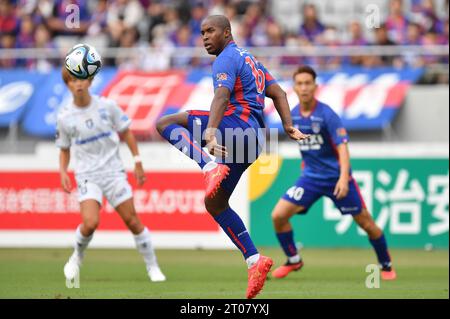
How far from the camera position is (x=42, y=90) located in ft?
66.0

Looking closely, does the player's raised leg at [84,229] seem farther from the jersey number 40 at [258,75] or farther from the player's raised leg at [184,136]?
the jersey number 40 at [258,75]

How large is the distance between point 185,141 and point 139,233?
309cm

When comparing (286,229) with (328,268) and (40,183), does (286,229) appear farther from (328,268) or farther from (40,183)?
(40,183)

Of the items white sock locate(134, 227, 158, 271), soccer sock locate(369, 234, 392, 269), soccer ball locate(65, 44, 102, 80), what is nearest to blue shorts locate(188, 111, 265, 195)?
soccer ball locate(65, 44, 102, 80)

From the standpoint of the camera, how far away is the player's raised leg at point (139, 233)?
12359 millimetres

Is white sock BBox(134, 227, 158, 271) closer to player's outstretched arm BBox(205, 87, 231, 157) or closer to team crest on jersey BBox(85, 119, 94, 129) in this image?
team crest on jersey BBox(85, 119, 94, 129)

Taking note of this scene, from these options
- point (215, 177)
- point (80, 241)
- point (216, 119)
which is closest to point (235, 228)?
point (215, 177)

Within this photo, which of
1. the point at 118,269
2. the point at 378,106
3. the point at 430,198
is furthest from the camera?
the point at 378,106

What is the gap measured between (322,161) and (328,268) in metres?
1.88

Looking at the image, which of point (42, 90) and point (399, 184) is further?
point (42, 90)

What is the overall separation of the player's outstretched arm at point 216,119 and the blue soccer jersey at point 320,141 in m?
3.93

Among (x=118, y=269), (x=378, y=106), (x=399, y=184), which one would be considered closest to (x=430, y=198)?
(x=399, y=184)

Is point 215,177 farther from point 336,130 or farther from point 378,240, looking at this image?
point 378,240

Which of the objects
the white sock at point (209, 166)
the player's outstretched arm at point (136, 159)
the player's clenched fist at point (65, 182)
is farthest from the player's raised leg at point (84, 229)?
the white sock at point (209, 166)
